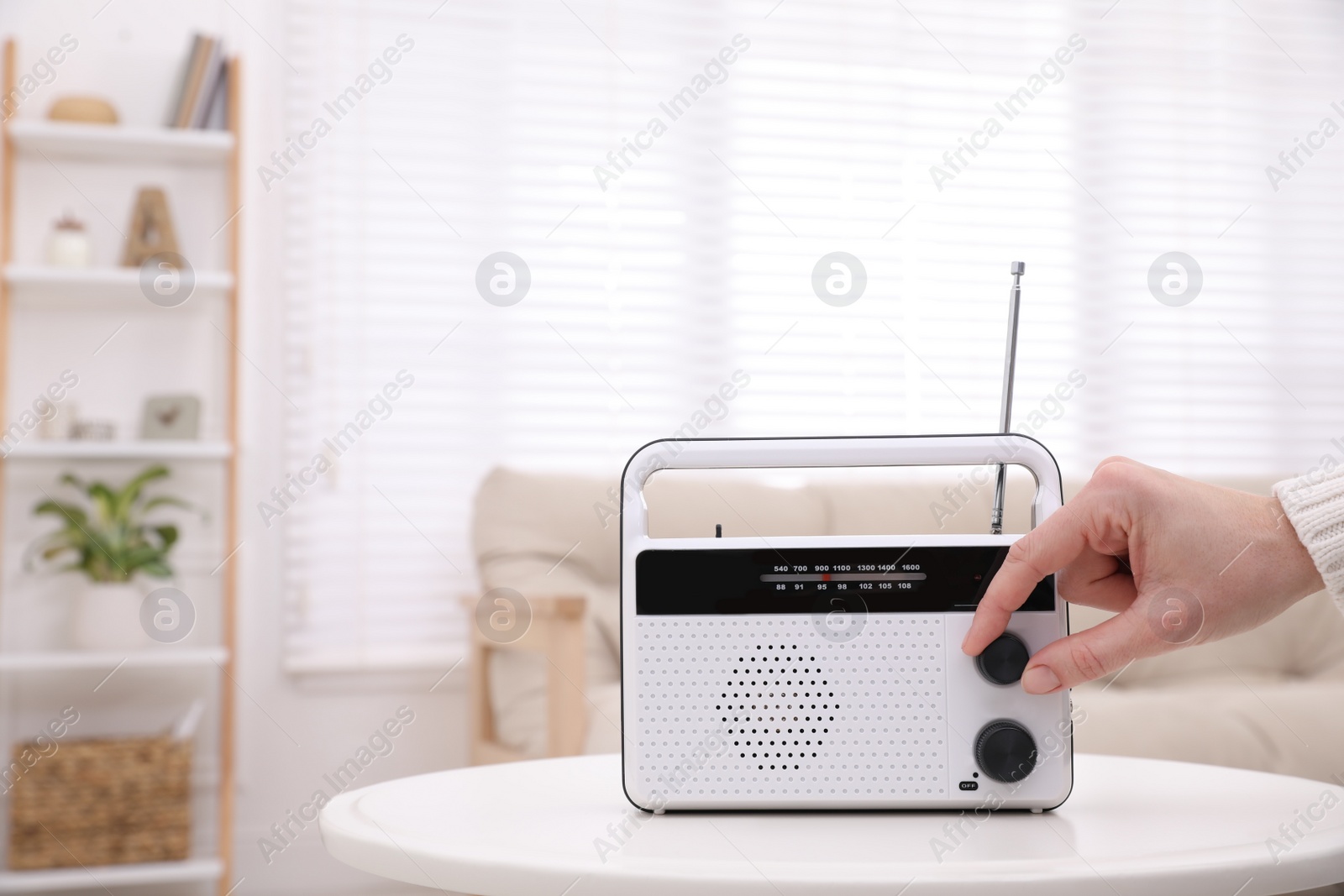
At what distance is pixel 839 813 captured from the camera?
0.67 meters

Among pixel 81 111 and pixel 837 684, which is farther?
pixel 81 111

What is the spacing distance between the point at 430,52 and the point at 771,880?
83.0 inches

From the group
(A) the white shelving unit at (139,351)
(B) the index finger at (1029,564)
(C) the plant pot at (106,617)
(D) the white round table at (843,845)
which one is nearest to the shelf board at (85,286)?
(A) the white shelving unit at (139,351)

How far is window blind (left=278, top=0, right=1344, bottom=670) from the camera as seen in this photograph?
2146 millimetres

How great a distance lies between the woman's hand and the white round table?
0.11m

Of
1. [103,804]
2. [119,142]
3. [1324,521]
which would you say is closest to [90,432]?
[119,142]

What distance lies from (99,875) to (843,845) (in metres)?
1.61

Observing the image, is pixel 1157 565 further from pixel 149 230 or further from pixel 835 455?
pixel 149 230

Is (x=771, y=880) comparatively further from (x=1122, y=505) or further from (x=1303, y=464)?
(x=1303, y=464)

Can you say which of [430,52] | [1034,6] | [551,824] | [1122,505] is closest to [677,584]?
[551,824]

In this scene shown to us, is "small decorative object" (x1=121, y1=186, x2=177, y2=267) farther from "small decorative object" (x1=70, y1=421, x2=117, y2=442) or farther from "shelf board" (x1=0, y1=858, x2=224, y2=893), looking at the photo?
"shelf board" (x1=0, y1=858, x2=224, y2=893)

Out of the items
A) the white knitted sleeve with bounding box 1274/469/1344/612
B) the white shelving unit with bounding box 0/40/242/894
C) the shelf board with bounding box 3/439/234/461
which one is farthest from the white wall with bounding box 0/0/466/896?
the white knitted sleeve with bounding box 1274/469/1344/612

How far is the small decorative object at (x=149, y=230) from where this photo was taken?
1.95 meters

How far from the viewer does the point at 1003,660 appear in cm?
65
